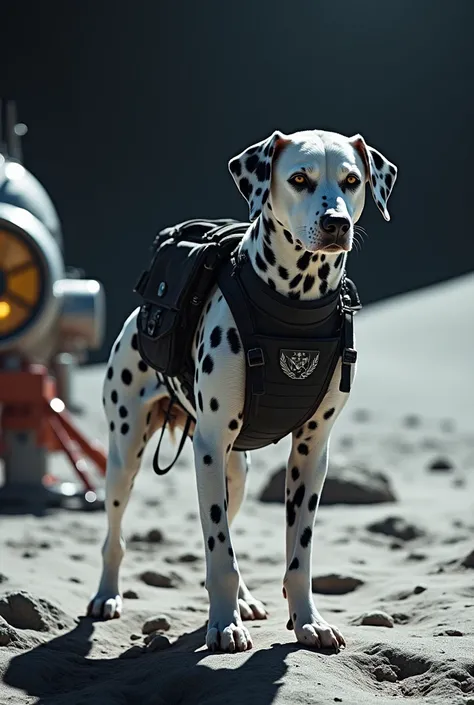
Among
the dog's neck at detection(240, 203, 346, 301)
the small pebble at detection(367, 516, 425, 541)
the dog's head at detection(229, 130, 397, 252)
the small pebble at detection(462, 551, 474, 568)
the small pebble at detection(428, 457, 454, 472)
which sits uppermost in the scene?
the dog's head at detection(229, 130, 397, 252)

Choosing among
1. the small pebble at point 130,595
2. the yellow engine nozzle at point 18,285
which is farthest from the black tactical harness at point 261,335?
the yellow engine nozzle at point 18,285

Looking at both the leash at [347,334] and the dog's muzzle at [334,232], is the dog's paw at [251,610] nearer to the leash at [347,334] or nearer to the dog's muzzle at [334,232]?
the leash at [347,334]

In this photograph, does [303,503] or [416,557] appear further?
[416,557]

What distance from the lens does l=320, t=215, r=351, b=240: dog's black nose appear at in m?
3.46

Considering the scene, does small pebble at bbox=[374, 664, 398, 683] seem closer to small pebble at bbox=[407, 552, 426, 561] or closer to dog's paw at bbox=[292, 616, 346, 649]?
dog's paw at bbox=[292, 616, 346, 649]

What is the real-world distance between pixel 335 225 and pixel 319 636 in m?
1.29

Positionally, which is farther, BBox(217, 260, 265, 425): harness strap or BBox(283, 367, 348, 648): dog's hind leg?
BBox(283, 367, 348, 648): dog's hind leg

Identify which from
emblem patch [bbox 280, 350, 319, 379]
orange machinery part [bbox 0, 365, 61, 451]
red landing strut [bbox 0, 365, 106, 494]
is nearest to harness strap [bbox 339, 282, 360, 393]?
emblem patch [bbox 280, 350, 319, 379]

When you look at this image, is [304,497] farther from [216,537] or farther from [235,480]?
[235,480]

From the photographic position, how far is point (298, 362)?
12.4ft

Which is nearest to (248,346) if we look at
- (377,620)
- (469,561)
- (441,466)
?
(377,620)

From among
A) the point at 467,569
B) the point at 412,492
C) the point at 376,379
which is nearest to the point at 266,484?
the point at 412,492

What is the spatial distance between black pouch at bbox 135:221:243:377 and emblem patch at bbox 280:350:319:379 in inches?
19.5

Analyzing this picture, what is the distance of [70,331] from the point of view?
25.8ft
